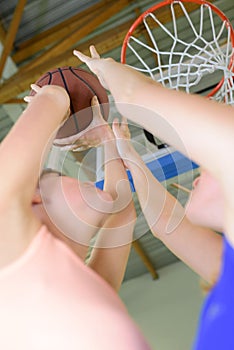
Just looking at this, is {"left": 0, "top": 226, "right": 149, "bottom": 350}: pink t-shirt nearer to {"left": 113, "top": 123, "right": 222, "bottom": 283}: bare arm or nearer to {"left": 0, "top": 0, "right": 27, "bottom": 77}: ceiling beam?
{"left": 113, "top": 123, "right": 222, "bottom": 283}: bare arm

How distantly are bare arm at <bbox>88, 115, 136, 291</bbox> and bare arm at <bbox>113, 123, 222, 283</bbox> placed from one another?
0.04 meters

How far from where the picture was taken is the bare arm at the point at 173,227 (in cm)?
118

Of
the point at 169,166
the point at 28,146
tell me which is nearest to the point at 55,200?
the point at 28,146

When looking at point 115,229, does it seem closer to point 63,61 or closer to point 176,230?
point 176,230

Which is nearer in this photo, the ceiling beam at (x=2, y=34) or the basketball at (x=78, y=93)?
the basketball at (x=78, y=93)

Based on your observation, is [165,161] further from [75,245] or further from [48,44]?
[48,44]

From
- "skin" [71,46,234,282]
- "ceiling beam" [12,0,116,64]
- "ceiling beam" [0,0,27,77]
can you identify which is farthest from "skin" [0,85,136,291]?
"ceiling beam" [12,0,116,64]

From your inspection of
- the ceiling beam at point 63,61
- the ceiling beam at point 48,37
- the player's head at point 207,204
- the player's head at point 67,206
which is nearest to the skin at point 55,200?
the player's head at point 67,206

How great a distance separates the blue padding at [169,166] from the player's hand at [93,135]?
0.47 metres

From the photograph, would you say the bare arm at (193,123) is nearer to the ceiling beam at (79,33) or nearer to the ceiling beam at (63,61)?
the ceiling beam at (63,61)

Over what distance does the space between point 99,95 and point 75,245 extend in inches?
25.0

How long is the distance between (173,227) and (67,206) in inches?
14.6

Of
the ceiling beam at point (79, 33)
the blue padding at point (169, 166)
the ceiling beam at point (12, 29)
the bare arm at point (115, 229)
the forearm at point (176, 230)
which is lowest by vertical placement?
the blue padding at point (169, 166)

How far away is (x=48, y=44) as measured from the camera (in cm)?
488
